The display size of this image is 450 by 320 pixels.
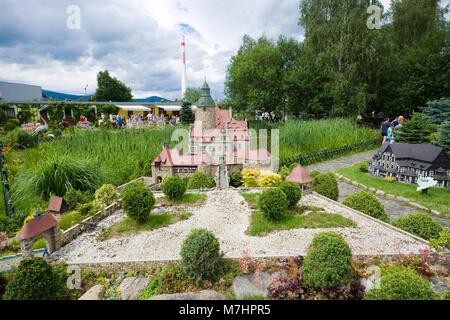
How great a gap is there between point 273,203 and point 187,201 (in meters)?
3.70

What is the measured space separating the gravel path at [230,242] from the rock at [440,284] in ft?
2.62

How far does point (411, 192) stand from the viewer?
423 inches

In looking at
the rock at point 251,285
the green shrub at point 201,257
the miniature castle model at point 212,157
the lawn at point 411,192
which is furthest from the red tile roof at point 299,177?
the green shrub at point 201,257

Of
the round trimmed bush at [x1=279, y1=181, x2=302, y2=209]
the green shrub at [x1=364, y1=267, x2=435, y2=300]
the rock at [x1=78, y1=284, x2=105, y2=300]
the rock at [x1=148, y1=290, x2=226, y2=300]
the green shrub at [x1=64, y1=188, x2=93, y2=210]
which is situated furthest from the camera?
the green shrub at [x1=64, y1=188, x2=93, y2=210]

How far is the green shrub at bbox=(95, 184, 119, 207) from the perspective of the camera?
29.5 feet

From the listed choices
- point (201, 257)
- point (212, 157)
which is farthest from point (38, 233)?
point (212, 157)

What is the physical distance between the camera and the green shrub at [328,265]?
4969 mm

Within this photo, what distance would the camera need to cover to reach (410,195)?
10.5 meters

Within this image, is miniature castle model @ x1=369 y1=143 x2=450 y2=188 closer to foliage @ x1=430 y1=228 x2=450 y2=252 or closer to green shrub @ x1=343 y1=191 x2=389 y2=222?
green shrub @ x1=343 y1=191 x2=389 y2=222

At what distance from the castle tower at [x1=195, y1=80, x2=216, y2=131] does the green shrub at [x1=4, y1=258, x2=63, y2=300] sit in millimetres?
10805

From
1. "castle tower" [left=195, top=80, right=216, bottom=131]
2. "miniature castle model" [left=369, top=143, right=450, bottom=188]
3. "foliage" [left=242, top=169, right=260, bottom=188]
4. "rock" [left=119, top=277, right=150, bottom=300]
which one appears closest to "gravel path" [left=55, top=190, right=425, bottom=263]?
"rock" [left=119, top=277, right=150, bottom=300]

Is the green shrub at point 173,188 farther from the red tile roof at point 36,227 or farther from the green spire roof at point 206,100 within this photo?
the green spire roof at point 206,100
